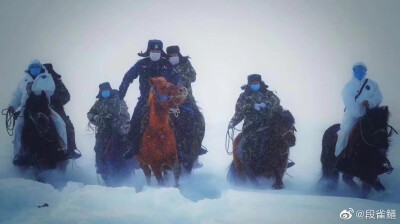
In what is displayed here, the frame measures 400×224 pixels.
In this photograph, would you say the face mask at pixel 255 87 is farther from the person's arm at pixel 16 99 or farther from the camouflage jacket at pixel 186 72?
the person's arm at pixel 16 99

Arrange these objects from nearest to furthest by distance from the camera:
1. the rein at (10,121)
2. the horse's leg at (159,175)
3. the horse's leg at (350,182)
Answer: the horse's leg at (159,175)
the horse's leg at (350,182)
the rein at (10,121)

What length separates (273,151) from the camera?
229 inches

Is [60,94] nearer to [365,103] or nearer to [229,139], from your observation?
[229,139]

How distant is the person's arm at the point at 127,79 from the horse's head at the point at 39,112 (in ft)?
2.98

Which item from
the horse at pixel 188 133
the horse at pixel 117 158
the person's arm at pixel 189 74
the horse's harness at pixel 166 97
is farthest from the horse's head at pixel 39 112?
the person's arm at pixel 189 74

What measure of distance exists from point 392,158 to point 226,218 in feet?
6.68

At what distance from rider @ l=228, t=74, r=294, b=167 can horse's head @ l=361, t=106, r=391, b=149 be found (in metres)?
0.92

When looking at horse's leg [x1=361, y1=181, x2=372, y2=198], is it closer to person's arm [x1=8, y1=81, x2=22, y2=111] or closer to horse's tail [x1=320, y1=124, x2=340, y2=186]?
horse's tail [x1=320, y1=124, x2=340, y2=186]

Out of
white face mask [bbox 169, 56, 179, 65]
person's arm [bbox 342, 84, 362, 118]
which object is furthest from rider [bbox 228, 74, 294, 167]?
white face mask [bbox 169, 56, 179, 65]

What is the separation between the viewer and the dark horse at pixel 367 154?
18.1ft

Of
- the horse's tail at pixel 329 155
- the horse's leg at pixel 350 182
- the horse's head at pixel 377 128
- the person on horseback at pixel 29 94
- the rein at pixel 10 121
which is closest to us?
the horse's head at pixel 377 128

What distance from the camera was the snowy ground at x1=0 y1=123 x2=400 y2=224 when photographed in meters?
5.52

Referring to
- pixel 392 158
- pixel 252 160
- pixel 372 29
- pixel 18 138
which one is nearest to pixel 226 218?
pixel 252 160

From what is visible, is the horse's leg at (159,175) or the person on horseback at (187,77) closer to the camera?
the horse's leg at (159,175)
